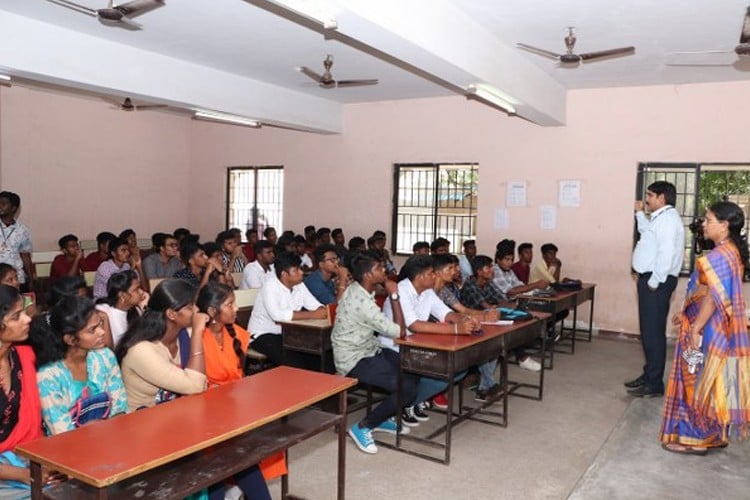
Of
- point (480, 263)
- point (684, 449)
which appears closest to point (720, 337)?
point (684, 449)

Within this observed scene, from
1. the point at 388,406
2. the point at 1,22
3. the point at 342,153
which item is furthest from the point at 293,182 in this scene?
the point at 388,406

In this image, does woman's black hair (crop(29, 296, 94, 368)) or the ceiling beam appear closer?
woman's black hair (crop(29, 296, 94, 368))

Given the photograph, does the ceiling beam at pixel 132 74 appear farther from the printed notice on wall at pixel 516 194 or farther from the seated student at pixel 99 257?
the printed notice on wall at pixel 516 194

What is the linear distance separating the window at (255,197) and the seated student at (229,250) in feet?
10.2

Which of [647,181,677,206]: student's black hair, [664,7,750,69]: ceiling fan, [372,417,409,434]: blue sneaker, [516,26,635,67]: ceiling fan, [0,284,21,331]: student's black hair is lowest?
[372,417,409,434]: blue sneaker

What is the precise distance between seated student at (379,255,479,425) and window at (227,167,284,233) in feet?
19.8

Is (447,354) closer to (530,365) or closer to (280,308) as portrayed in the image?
(280,308)

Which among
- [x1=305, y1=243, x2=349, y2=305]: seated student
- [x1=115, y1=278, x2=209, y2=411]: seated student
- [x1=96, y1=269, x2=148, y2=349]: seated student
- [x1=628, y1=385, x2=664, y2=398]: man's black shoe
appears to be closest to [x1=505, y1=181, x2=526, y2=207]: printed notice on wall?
[x1=628, y1=385, x2=664, y2=398]: man's black shoe

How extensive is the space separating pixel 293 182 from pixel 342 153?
1016 mm

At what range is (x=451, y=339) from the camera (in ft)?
12.5

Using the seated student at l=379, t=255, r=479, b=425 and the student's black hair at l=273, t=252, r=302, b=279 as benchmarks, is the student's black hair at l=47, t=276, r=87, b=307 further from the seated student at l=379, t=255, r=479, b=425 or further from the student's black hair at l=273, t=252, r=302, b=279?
the seated student at l=379, t=255, r=479, b=425

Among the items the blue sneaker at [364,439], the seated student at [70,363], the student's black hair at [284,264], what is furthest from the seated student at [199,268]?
the seated student at [70,363]

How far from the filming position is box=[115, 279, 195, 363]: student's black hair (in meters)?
2.71

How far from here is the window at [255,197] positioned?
33.6ft
